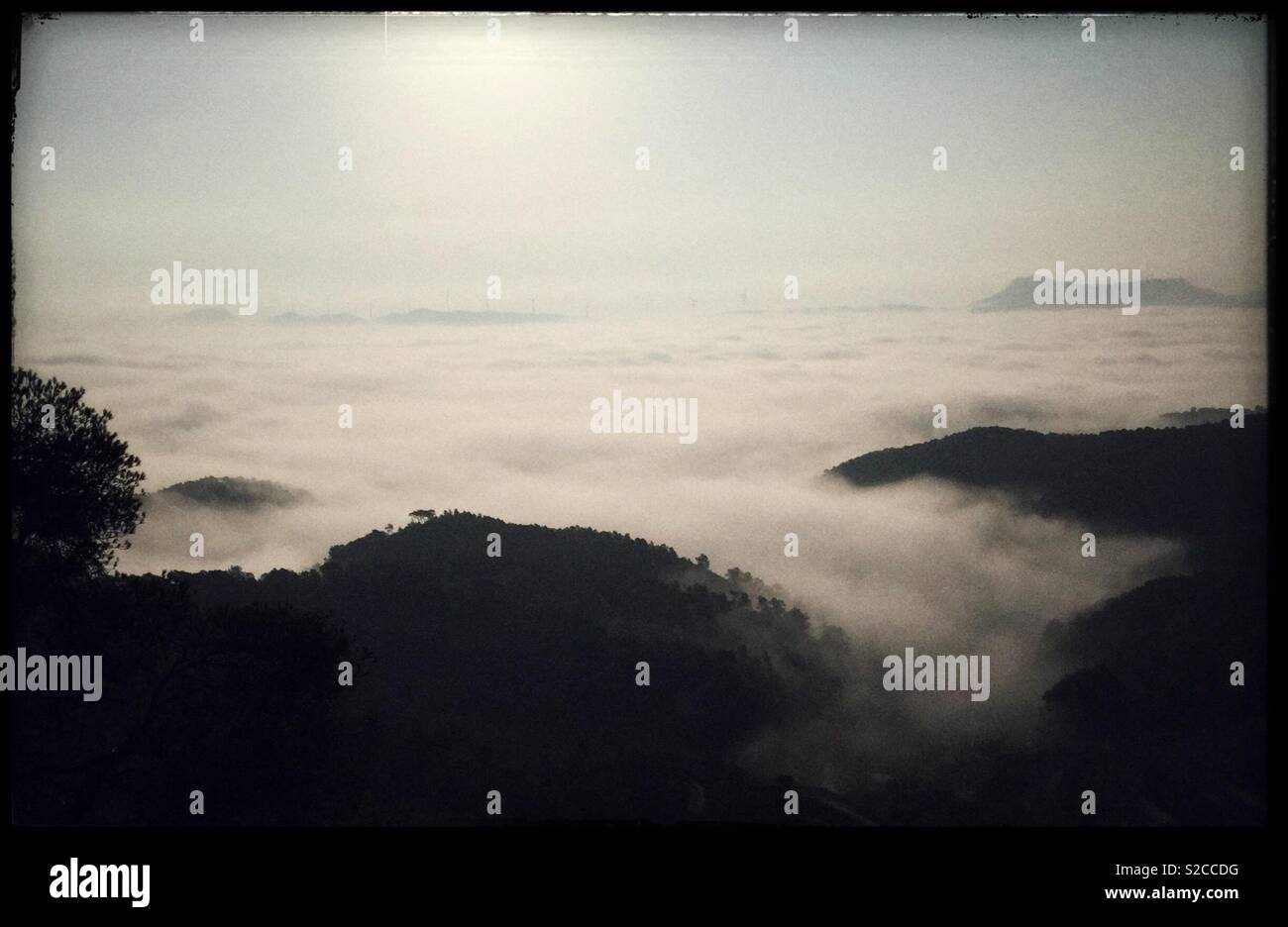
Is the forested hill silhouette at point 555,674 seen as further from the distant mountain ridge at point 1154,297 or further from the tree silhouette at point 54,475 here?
the distant mountain ridge at point 1154,297

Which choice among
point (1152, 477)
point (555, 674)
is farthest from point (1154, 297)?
point (555, 674)

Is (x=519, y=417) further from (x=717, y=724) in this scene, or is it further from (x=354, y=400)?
(x=717, y=724)

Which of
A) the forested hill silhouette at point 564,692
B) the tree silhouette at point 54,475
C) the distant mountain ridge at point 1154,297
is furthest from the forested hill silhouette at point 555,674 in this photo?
the distant mountain ridge at point 1154,297

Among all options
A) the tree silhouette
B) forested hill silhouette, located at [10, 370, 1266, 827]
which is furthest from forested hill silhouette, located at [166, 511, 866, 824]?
the tree silhouette

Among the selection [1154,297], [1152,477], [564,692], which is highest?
[1154,297]

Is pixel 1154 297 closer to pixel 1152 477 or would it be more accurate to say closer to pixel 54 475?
pixel 1152 477
